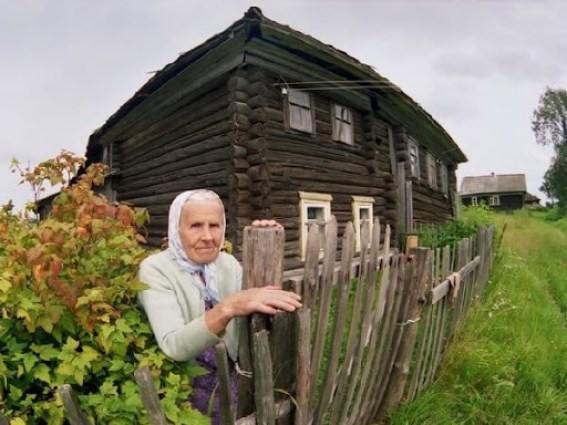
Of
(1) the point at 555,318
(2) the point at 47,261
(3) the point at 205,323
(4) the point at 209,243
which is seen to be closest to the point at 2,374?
(2) the point at 47,261

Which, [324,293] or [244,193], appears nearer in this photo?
[324,293]

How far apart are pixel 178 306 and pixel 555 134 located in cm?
4930

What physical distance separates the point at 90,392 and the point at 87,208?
108 cm

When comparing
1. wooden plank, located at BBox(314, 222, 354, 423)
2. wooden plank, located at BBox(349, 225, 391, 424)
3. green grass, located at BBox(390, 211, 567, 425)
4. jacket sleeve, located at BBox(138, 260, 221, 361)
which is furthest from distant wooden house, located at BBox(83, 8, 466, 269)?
jacket sleeve, located at BBox(138, 260, 221, 361)

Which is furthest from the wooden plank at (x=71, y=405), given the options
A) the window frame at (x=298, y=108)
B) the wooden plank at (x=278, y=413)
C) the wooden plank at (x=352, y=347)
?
the window frame at (x=298, y=108)

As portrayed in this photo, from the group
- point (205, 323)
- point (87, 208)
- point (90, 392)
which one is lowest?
point (90, 392)

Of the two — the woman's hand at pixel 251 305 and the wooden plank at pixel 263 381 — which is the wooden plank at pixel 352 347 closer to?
the wooden plank at pixel 263 381

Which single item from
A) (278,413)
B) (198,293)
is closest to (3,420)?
(198,293)

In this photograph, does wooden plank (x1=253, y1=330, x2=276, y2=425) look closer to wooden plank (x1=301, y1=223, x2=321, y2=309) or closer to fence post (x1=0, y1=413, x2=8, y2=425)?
wooden plank (x1=301, y1=223, x2=321, y2=309)

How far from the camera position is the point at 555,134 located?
138 feet

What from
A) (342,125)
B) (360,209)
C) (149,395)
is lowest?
(149,395)

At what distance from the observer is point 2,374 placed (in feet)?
4.85

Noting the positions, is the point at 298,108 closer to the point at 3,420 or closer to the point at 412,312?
the point at 412,312

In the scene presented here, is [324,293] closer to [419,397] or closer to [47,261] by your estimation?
[47,261]
